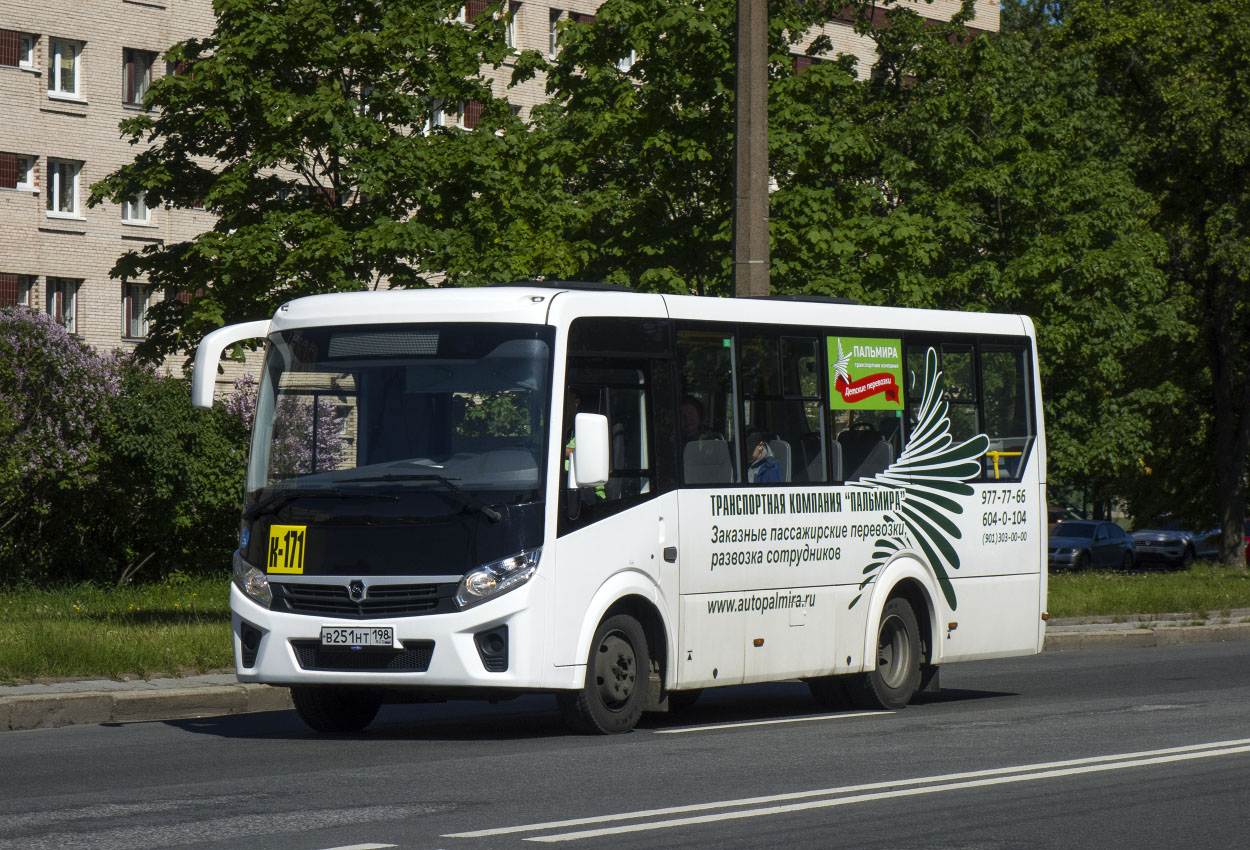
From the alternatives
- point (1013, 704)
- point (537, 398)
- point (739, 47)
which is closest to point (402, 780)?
point (537, 398)

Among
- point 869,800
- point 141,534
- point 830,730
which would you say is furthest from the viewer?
point 141,534

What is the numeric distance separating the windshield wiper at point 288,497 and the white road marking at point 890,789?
360 centimetres

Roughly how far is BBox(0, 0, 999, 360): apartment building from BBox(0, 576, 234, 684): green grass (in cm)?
2863

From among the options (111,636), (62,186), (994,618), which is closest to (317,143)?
(111,636)

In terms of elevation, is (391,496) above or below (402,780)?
above

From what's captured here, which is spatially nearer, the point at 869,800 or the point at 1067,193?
the point at 869,800

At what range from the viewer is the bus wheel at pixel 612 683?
37.9ft

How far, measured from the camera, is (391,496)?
11414 mm

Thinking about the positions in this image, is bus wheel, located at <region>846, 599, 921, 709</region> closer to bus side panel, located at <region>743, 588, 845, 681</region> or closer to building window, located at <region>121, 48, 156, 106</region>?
bus side panel, located at <region>743, 588, 845, 681</region>

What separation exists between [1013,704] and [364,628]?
5.38 m

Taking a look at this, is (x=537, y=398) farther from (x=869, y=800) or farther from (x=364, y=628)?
(x=869, y=800)

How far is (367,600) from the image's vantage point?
1138 cm

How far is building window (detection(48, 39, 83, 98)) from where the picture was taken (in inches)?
2069

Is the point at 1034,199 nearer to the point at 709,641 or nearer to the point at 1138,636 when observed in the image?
the point at 1138,636
